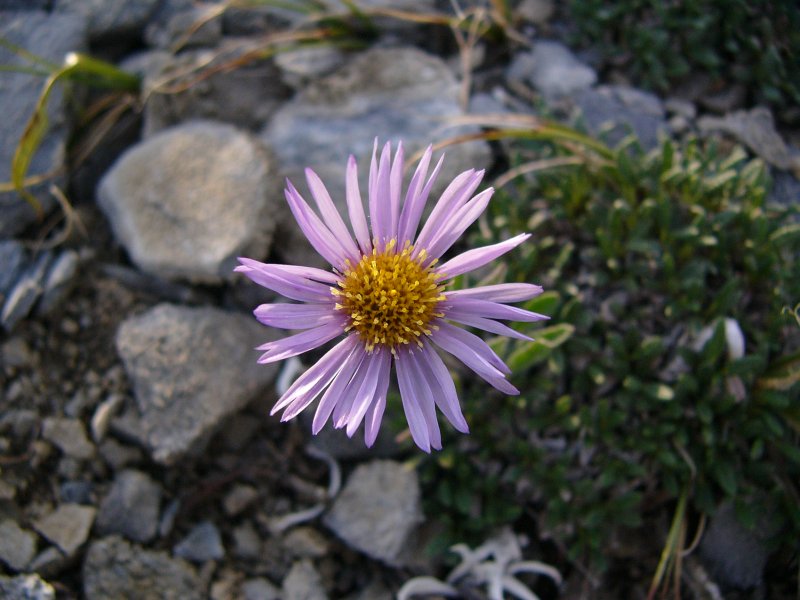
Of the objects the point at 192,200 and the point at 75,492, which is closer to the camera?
the point at 75,492

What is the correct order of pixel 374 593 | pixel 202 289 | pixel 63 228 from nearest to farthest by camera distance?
pixel 374 593, pixel 202 289, pixel 63 228

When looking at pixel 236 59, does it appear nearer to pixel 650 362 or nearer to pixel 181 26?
pixel 181 26

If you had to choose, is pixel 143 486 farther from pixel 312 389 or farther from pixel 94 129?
pixel 94 129

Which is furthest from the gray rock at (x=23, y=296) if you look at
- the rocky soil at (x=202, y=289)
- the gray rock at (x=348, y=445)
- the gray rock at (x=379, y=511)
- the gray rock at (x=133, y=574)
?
the gray rock at (x=379, y=511)

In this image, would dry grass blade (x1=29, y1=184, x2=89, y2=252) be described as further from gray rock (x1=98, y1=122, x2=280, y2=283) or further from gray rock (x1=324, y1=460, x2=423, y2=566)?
gray rock (x1=324, y1=460, x2=423, y2=566)

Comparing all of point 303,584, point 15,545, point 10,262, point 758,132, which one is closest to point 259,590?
point 303,584

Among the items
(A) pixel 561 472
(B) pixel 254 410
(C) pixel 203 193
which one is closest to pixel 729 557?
(A) pixel 561 472
